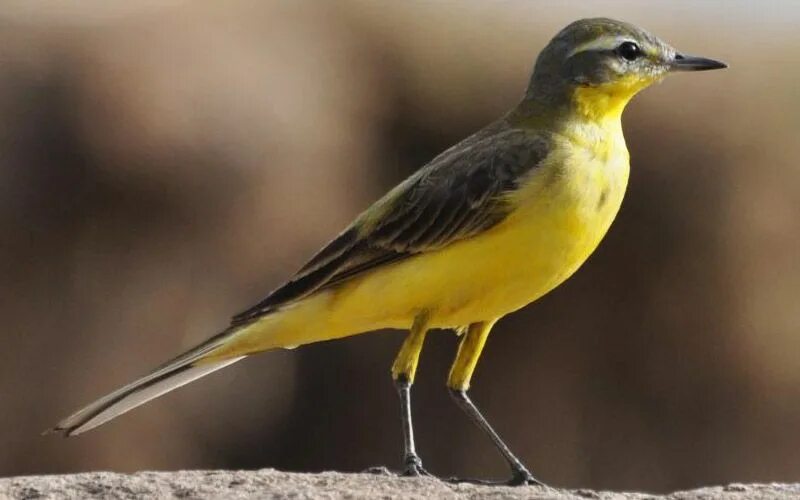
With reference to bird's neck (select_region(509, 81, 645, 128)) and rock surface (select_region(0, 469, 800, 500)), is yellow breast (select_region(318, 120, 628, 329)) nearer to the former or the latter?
bird's neck (select_region(509, 81, 645, 128))

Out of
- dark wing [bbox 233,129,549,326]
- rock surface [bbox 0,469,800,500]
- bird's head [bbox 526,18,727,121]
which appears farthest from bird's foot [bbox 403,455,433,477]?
bird's head [bbox 526,18,727,121]

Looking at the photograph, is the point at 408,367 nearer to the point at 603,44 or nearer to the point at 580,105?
the point at 580,105

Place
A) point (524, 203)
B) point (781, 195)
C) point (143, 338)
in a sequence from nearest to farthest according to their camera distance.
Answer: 1. point (524, 203)
2. point (143, 338)
3. point (781, 195)

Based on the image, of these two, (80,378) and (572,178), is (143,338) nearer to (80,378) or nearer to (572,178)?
(80,378)

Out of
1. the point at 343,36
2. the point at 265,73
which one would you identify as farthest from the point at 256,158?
the point at 343,36

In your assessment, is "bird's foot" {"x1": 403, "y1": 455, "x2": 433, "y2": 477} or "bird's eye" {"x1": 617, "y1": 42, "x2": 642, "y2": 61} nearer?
"bird's foot" {"x1": 403, "y1": 455, "x2": 433, "y2": 477}

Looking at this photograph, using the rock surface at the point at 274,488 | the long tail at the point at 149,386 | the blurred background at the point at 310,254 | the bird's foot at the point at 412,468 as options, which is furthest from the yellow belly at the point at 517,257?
the blurred background at the point at 310,254

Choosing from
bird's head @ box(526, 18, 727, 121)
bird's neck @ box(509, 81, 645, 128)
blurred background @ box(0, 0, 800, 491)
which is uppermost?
bird's head @ box(526, 18, 727, 121)
